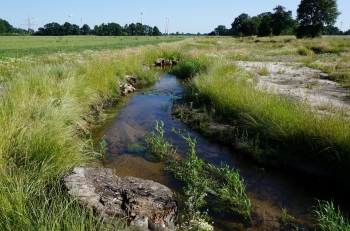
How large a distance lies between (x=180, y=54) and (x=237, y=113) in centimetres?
1776

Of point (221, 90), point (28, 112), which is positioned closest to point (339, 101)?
point (221, 90)

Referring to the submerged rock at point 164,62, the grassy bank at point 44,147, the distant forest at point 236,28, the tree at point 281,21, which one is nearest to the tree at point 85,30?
the distant forest at point 236,28

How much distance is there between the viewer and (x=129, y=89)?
12.2m

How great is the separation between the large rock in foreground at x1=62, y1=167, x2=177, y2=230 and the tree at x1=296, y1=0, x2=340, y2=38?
153 feet

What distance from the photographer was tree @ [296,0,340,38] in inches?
1628

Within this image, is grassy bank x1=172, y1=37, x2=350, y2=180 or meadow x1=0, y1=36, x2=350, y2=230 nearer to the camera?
meadow x1=0, y1=36, x2=350, y2=230

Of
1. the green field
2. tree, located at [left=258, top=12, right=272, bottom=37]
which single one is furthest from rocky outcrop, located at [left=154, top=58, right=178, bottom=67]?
tree, located at [left=258, top=12, right=272, bottom=37]

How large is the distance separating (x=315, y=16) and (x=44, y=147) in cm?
4926

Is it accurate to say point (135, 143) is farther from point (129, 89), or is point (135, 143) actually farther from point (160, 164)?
point (129, 89)

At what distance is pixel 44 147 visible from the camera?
372 cm

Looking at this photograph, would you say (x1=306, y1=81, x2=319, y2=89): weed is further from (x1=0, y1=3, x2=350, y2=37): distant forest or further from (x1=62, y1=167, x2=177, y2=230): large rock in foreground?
(x1=0, y1=3, x2=350, y2=37): distant forest

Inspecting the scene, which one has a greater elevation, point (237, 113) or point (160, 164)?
point (237, 113)

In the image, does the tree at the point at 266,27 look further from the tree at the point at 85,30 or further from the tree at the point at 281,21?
the tree at the point at 85,30

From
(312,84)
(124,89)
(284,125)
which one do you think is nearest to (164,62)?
(124,89)
